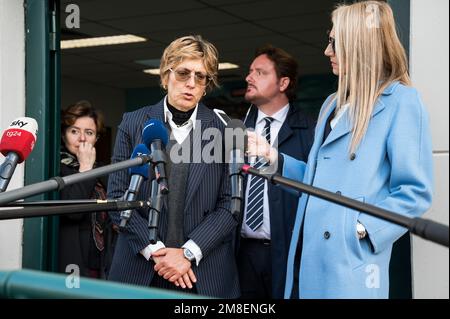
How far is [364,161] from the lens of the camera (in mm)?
2332

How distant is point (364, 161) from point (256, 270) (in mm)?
1191

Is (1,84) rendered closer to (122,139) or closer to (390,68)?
(122,139)

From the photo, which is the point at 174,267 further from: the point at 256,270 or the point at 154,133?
the point at 154,133

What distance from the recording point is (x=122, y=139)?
3.02m

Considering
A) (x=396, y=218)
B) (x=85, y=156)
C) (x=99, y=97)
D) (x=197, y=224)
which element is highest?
(x=99, y=97)

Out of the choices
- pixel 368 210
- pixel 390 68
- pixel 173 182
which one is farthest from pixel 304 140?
pixel 368 210

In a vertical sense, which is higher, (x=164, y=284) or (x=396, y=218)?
(x=396, y=218)

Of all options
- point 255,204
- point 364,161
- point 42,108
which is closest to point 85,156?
point 42,108

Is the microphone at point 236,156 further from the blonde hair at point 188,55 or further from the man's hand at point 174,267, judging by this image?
the blonde hair at point 188,55

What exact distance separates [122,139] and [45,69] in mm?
1191

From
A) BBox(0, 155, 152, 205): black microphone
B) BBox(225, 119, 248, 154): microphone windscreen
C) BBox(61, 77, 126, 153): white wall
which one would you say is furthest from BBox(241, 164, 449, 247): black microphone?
BBox(61, 77, 126, 153): white wall

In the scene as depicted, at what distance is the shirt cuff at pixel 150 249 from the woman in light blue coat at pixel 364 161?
0.60 m

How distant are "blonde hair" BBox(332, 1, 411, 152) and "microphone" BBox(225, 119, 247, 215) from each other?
2.04ft

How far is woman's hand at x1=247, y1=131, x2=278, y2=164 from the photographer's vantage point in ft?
7.31
